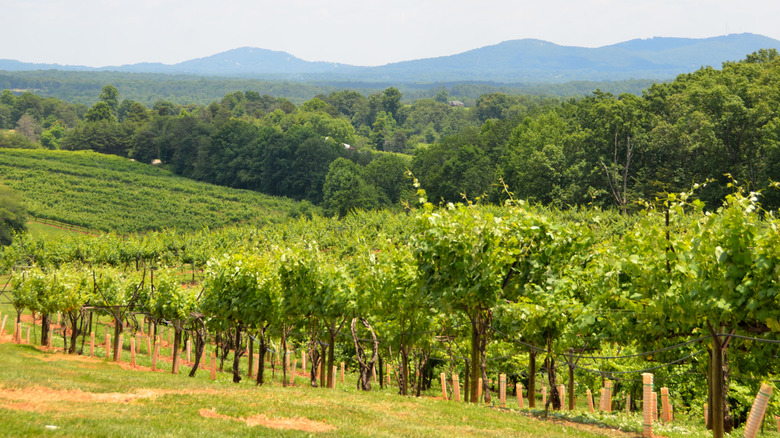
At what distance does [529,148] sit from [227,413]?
254 ft

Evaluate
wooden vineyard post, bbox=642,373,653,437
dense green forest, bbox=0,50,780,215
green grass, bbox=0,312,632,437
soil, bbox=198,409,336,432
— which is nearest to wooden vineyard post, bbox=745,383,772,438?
wooden vineyard post, bbox=642,373,653,437

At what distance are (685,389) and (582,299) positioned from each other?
9.66 m

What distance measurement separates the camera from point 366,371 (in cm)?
1816

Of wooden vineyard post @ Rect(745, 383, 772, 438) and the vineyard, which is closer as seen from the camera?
wooden vineyard post @ Rect(745, 383, 772, 438)

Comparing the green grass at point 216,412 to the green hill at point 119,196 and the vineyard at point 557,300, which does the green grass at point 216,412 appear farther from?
the green hill at point 119,196

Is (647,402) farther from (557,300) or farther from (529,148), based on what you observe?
Result: (529,148)

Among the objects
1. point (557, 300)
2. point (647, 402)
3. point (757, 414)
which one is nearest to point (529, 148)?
point (557, 300)

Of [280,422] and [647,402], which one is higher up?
[647,402]

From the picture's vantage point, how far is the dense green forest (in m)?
58.5

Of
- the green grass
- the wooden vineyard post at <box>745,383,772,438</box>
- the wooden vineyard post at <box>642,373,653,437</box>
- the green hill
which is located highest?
the wooden vineyard post at <box>745,383,772,438</box>

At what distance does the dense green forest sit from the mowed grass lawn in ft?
20.8

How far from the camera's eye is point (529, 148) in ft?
279

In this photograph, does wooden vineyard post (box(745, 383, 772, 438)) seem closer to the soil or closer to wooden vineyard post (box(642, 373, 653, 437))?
wooden vineyard post (box(642, 373, 653, 437))

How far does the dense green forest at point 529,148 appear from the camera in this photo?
58.5 m
